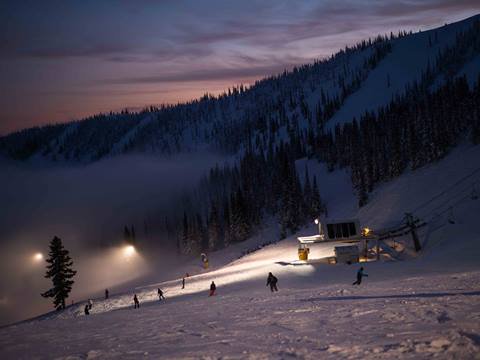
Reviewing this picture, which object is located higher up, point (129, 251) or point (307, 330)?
point (129, 251)

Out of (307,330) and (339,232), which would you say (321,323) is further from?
(339,232)

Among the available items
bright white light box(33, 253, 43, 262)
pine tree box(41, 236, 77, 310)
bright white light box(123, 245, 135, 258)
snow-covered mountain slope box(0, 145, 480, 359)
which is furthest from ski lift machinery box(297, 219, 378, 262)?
bright white light box(33, 253, 43, 262)

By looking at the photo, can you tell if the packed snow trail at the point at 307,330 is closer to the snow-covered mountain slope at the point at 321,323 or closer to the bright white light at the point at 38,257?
the snow-covered mountain slope at the point at 321,323

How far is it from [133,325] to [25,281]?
309 feet

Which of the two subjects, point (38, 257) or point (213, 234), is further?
point (38, 257)

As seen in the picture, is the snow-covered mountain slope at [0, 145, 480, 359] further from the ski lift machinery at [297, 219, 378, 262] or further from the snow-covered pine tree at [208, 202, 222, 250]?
the snow-covered pine tree at [208, 202, 222, 250]

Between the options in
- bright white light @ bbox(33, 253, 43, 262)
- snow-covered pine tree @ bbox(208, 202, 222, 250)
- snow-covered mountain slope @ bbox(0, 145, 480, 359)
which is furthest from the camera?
bright white light @ bbox(33, 253, 43, 262)

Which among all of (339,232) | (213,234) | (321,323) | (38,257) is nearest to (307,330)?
(321,323)

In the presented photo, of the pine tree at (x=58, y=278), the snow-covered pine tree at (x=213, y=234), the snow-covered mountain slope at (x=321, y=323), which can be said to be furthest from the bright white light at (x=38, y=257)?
the snow-covered mountain slope at (x=321, y=323)

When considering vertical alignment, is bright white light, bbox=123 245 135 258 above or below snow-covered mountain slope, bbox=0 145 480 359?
above

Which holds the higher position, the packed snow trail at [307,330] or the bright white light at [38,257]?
the bright white light at [38,257]

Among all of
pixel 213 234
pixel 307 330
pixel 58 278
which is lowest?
pixel 307 330

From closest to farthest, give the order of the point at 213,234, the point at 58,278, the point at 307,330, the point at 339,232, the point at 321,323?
the point at 307,330
the point at 321,323
the point at 339,232
the point at 58,278
the point at 213,234

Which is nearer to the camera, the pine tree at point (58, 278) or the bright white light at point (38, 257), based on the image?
the pine tree at point (58, 278)
